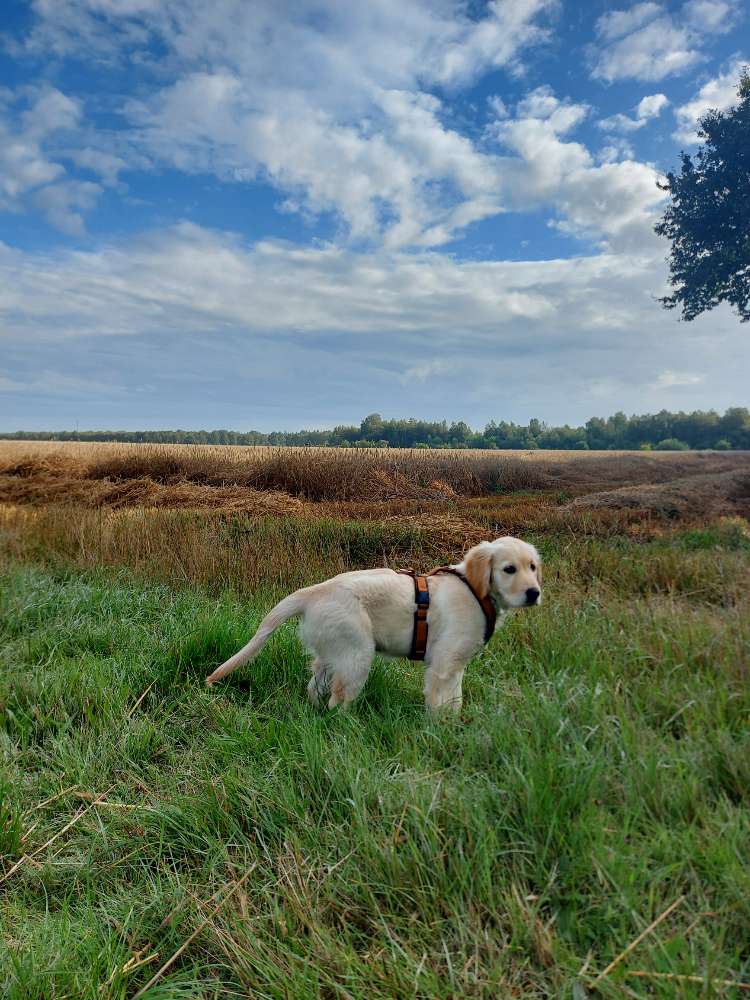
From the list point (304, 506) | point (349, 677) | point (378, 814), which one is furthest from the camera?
point (304, 506)

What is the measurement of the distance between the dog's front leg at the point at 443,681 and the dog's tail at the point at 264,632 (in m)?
0.98

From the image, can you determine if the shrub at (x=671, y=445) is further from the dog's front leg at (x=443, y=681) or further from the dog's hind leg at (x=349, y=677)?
the dog's hind leg at (x=349, y=677)

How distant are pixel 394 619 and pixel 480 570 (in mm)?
683

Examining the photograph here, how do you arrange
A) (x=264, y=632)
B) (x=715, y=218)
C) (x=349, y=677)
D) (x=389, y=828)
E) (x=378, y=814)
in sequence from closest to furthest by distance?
(x=389, y=828), (x=378, y=814), (x=349, y=677), (x=264, y=632), (x=715, y=218)

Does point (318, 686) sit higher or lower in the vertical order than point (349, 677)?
lower

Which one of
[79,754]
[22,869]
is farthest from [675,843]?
[79,754]

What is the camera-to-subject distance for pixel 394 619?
4.11 m

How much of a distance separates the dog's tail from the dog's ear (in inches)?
45.2

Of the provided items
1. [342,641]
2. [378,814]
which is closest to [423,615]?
[342,641]

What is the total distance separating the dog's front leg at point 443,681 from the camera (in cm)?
394

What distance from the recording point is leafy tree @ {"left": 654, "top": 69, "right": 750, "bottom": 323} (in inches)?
1164

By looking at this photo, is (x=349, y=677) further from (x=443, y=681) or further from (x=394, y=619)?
(x=443, y=681)

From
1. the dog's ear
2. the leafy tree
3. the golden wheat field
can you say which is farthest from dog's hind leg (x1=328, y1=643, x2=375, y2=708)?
the leafy tree

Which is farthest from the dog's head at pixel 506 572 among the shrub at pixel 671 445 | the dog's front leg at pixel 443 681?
the shrub at pixel 671 445
